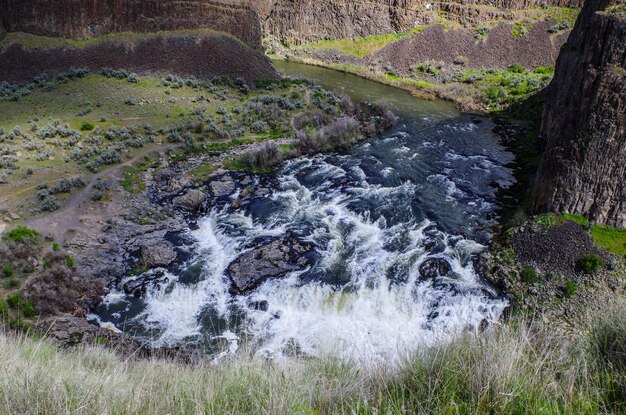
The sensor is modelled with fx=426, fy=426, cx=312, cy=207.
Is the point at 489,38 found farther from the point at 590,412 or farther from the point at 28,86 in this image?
the point at 590,412

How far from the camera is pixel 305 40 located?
2729 inches

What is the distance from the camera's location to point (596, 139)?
1881 centimetres

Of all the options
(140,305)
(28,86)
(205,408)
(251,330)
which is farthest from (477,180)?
(28,86)

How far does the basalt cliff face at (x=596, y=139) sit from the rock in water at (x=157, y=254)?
1802 cm

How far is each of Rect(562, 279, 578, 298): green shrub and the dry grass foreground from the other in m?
11.1

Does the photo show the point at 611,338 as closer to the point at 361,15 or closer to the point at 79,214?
the point at 79,214

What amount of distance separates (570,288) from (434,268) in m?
5.26

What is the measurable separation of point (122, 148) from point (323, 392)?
2542 cm

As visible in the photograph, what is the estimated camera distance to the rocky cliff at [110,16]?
1558 inches

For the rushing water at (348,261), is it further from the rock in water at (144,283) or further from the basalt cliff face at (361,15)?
the basalt cliff face at (361,15)

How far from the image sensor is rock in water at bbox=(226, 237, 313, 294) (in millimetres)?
18344

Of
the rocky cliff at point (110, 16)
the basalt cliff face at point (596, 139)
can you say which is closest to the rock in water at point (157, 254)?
the basalt cliff face at point (596, 139)

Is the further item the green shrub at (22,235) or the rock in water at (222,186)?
the rock in water at (222,186)

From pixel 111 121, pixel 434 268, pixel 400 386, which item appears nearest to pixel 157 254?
pixel 434 268
